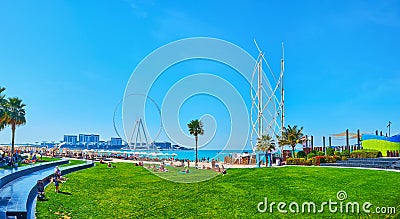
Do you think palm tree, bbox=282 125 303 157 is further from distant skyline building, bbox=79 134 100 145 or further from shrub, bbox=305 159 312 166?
distant skyline building, bbox=79 134 100 145

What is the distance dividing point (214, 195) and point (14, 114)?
27.6 meters

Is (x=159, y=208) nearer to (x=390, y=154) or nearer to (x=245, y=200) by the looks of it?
(x=245, y=200)

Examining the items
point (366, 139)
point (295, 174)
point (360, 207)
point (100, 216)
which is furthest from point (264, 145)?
point (100, 216)

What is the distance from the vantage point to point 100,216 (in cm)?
1381

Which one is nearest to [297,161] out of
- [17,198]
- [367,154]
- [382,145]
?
[367,154]

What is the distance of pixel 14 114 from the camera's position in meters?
37.7

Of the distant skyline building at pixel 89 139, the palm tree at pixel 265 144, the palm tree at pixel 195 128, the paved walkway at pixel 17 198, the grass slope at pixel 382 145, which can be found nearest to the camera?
the paved walkway at pixel 17 198

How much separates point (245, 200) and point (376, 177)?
328 inches

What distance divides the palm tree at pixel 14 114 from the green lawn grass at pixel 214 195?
18.2 meters

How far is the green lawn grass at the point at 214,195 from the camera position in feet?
46.9

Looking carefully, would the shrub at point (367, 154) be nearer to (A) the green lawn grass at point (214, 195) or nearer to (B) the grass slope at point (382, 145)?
(B) the grass slope at point (382, 145)

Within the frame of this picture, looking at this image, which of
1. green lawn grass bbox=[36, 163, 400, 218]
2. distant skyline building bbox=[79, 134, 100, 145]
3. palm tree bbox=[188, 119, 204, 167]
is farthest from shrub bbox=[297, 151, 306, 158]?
distant skyline building bbox=[79, 134, 100, 145]

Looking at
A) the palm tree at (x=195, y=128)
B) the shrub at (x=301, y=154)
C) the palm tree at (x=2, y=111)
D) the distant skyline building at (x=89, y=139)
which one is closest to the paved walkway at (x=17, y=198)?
the palm tree at (x=2, y=111)

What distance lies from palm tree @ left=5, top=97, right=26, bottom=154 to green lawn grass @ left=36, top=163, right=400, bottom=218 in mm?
18239
